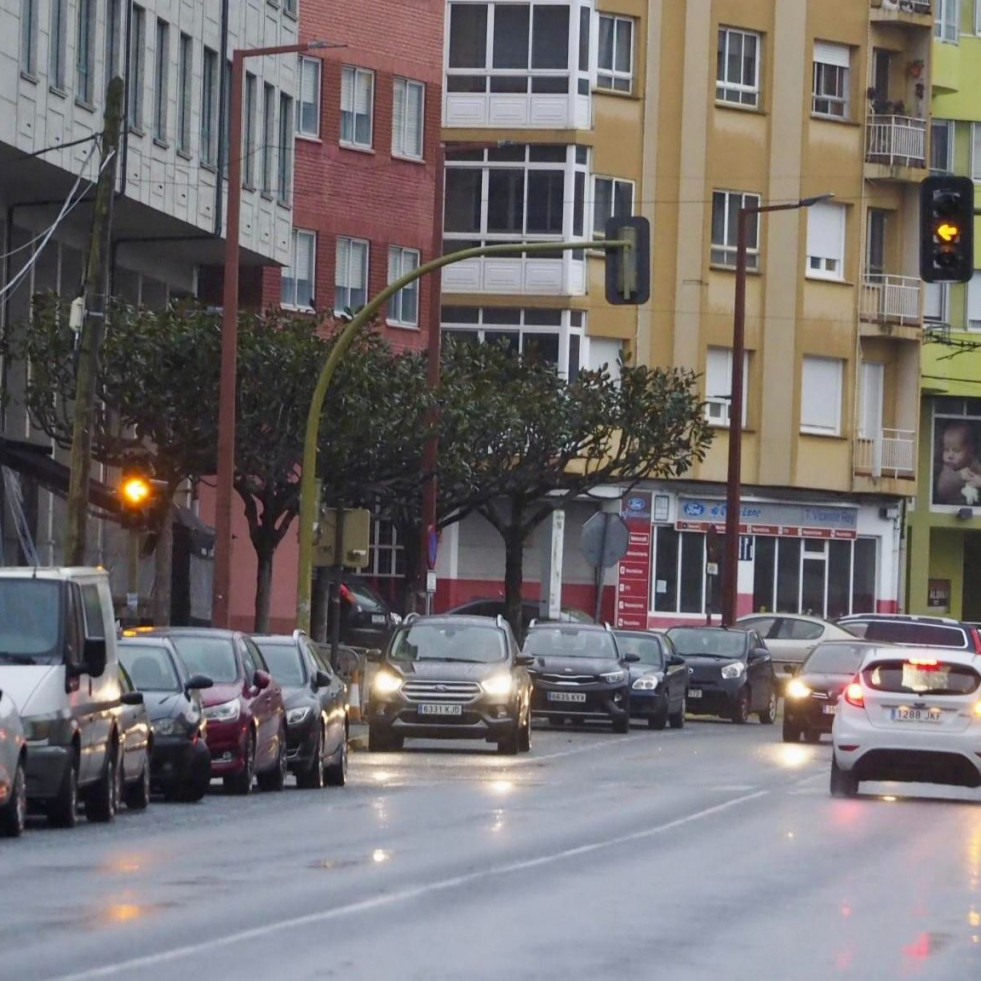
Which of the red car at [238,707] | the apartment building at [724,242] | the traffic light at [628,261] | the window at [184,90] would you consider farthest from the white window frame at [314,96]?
the red car at [238,707]

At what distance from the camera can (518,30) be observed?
66.5 meters

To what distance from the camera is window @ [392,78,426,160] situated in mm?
62281

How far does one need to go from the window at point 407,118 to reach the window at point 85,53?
62.5 ft

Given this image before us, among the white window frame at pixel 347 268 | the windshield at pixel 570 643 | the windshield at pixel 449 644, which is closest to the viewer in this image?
the windshield at pixel 449 644

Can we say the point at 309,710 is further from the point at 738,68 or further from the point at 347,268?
the point at 738,68

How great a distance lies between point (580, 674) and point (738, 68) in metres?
30.6

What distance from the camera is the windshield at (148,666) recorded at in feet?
84.3

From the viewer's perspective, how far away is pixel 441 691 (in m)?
34.9

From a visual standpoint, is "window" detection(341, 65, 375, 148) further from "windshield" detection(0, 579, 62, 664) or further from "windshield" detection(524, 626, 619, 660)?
"windshield" detection(0, 579, 62, 664)

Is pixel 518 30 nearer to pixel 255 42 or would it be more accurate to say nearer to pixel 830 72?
pixel 830 72

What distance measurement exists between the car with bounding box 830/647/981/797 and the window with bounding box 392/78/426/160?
116ft

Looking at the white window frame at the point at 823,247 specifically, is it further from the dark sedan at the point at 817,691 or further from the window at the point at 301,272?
the dark sedan at the point at 817,691

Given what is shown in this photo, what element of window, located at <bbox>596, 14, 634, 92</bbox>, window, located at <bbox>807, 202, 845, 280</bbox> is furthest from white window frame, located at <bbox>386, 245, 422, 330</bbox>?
window, located at <bbox>807, 202, 845, 280</bbox>

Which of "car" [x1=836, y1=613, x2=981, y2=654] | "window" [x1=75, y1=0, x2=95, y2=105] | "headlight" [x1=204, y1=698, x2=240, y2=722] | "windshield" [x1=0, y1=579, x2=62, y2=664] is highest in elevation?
"window" [x1=75, y1=0, x2=95, y2=105]
